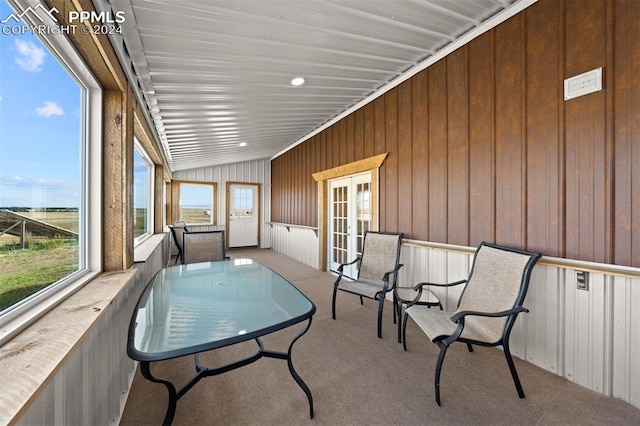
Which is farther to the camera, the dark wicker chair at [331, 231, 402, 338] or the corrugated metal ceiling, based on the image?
the dark wicker chair at [331, 231, 402, 338]

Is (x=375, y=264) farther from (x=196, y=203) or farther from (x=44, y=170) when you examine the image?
(x=196, y=203)

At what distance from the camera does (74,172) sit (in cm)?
152

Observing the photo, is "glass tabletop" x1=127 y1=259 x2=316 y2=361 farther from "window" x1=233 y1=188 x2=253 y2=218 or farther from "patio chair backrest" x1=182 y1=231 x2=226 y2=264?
"window" x1=233 y1=188 x2=253 y2=218

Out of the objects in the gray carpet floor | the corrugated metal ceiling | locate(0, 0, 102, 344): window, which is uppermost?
the corrugated metal ceiling

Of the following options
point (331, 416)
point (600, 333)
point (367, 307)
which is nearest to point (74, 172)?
point (331, 416)

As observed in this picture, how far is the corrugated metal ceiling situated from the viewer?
1.96 m

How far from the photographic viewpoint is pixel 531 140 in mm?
2104

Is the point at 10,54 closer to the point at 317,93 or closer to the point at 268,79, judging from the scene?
the point at 268,79

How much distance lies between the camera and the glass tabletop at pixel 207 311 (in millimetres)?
1086

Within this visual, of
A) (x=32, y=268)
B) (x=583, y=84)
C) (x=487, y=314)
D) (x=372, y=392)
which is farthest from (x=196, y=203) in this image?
(x=583, y=84)

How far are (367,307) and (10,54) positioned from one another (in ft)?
11.1

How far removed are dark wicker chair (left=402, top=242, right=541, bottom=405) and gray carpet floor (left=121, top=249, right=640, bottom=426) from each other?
5.9 inches

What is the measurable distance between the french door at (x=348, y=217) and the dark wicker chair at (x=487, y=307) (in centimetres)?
186

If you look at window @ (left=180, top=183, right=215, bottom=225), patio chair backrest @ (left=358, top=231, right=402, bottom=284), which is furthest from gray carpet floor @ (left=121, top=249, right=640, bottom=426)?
window @ (left=180, top=183, right=215, bottom=225)
